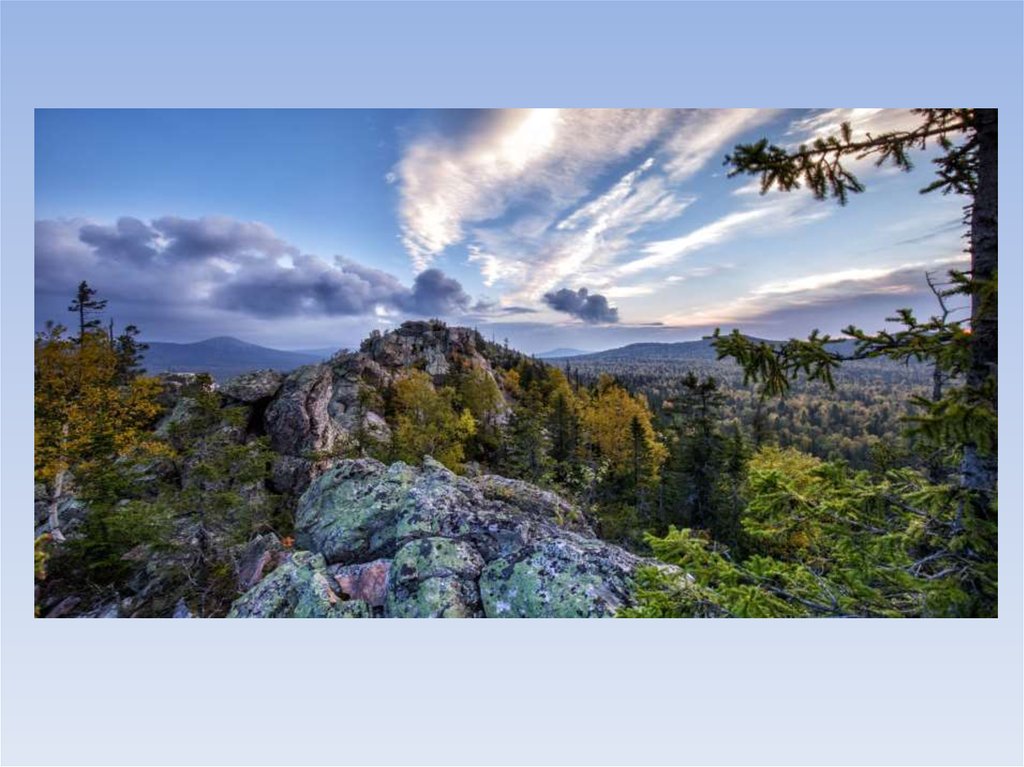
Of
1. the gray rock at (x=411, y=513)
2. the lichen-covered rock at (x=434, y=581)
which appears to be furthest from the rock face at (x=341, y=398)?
the lichen-covered rock at (x=434, y=581)

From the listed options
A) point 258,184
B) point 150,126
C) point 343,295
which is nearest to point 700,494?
point 343,295

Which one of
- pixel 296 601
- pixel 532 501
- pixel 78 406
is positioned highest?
pixel 78 406

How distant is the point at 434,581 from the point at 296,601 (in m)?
1.16

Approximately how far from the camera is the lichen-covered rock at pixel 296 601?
3.59 metres

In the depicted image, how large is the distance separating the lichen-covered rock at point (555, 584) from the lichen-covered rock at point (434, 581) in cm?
13

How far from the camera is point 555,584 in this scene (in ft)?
11.6

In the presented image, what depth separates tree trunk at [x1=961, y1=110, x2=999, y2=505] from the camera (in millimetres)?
2199

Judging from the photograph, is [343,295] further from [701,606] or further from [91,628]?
[701,606]

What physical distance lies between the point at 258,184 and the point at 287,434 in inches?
252

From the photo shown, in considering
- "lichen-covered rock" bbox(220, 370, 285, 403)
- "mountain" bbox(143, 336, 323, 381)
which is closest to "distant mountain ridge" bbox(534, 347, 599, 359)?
"mountain" bbox(143, 336, 323, 381)

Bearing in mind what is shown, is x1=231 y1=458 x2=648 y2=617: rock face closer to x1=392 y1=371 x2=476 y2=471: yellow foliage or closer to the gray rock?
the gray rock

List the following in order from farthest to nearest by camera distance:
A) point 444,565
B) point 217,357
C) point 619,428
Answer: point 619,428 → point 217,357 → point 444,565

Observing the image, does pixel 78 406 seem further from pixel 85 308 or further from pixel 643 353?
pixel 643 353

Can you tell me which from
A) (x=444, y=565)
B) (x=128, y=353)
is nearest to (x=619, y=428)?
(x=444, y=565)
